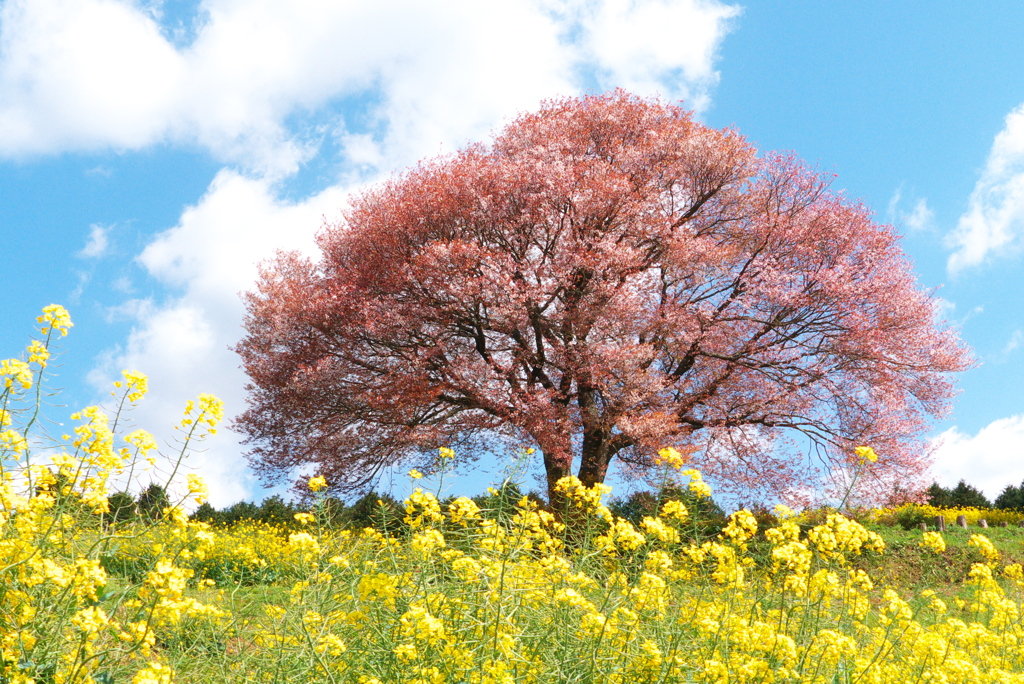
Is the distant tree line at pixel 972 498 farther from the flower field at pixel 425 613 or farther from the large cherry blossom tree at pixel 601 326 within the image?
the flower field at pixel 425 613

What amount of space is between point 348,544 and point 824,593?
303cm

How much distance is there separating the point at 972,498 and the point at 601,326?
1356cm

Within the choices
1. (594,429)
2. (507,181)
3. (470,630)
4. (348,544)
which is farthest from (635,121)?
(470,630)

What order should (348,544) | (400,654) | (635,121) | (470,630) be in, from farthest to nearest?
(635,121), (348,544), (470,630), (400,654)

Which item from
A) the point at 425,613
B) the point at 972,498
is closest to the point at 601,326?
the point at 425,613

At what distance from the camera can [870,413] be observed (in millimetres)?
12445

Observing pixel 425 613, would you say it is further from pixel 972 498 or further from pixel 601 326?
pixel 972 498

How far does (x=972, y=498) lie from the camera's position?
1869 cm

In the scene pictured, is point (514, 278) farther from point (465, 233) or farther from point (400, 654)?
point (400, 654)

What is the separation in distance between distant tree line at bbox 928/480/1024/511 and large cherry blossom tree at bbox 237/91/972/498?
7.38 metres

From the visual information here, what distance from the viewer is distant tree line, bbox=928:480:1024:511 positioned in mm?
18450

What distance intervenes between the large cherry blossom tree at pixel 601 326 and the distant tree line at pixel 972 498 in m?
7.38

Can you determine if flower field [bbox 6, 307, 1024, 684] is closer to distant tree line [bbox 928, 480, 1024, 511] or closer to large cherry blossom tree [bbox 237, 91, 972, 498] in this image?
large cherry blossom tree [bbox 237, 91, 972, 498]

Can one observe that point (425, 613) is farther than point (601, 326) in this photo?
No
